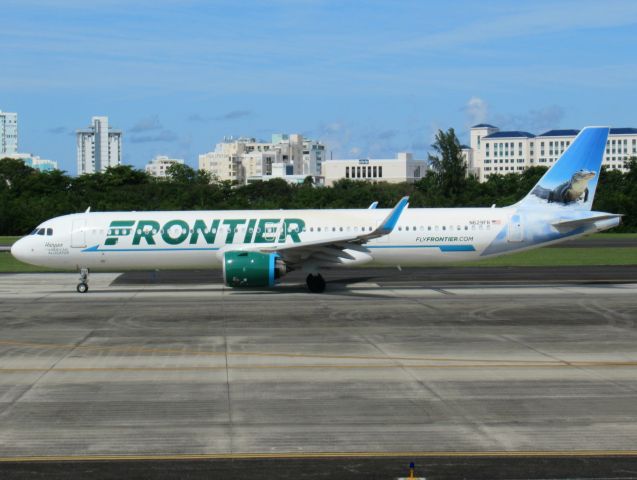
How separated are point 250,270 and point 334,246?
3.70 metres

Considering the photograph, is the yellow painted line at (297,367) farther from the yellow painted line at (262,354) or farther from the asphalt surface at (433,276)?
the asphalt surface at (433,276)

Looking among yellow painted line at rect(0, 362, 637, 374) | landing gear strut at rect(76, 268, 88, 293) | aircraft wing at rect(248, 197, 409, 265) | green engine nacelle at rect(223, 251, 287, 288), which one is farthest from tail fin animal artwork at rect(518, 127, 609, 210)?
landing gear strut at rect(76, 268, 88, 293)

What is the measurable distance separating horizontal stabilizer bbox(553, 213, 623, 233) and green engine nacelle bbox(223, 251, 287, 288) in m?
12.0

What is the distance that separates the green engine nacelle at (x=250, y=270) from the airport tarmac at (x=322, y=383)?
3.28 ft

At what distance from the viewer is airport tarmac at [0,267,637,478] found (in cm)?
1224

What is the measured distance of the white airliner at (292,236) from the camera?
34.6 m

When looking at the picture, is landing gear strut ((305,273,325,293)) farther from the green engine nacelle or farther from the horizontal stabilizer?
the horizontal stabilizer

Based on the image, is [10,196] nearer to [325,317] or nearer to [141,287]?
[141,287]

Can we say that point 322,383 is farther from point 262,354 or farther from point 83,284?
point 83,284

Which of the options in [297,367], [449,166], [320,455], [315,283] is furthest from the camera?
[449,166]

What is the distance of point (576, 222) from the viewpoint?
34.6 metres

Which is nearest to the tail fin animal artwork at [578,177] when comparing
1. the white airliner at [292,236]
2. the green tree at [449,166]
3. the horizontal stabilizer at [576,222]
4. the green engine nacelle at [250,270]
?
the white airliner at [292,236]

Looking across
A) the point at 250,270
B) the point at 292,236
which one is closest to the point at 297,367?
the point at 250,270

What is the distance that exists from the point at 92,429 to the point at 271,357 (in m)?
6.80
